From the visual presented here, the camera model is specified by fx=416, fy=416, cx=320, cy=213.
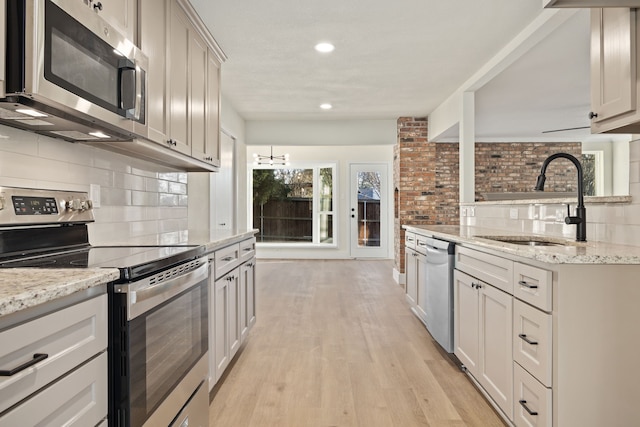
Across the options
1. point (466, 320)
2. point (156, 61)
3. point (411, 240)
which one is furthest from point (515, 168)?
point (156, 61)

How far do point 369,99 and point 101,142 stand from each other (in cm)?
371

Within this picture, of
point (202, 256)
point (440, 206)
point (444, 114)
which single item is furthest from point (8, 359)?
point (440, 206)

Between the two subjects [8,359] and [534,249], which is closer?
[8,359]

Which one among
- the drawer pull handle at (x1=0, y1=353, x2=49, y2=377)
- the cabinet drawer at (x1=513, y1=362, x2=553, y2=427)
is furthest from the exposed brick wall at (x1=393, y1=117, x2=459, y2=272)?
the drawer pull handle at (x1=0, y1=353, x2=49, y2=377)

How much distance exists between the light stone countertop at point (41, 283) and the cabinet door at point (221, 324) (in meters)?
1.24

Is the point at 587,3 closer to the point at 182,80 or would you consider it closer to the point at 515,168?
the point at 182,80

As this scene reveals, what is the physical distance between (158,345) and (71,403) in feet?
1.54

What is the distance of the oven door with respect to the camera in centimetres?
122

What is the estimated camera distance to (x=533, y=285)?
5.84 feet

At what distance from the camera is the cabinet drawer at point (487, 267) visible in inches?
80.3

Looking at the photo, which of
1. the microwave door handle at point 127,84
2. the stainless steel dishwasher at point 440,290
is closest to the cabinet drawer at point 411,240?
the stainless steel dishwasher at point 440,290

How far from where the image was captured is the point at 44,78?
1282mm

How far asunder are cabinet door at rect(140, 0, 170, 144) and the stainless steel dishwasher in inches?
79.3

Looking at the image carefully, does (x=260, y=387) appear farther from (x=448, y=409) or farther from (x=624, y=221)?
(x=624, y=221)
